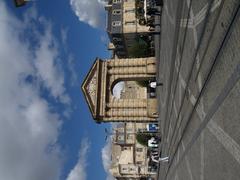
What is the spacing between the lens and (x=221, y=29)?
6766 mm

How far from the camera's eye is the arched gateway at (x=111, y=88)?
3122cm

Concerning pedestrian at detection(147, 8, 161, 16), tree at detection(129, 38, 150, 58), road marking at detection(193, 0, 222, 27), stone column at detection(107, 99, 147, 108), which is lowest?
tree at detection(129, 38, 150, 58)

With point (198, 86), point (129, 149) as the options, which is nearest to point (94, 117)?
point (198, 86)

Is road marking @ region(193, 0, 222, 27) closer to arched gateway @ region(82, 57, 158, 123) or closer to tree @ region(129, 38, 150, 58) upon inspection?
arched gateway @ region(82, 57, 158, 123)

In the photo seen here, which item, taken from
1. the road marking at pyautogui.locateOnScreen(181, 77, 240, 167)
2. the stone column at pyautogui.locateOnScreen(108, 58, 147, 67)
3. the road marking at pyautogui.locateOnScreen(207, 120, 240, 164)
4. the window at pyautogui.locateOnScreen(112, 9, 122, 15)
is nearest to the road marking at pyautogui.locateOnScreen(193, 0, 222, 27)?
the road marking at pyautogui.locateOnScreen(181, 77, 240, 167)

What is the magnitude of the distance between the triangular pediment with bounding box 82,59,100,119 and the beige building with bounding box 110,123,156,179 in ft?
123

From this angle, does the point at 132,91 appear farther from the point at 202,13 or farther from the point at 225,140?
the point at 225,140

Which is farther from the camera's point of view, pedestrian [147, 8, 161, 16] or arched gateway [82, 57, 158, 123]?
arched gateway [82, 57, 158, 123]

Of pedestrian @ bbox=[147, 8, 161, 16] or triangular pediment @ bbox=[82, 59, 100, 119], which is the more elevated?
pedestrian @ bbox=[147, 8, 161, 16]

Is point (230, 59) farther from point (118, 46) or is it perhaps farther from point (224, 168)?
point (118, 46)

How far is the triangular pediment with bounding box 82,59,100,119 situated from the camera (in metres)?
31.5

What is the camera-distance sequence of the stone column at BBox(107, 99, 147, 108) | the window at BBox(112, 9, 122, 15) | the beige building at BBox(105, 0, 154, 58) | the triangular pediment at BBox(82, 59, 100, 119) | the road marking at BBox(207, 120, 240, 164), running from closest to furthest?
the road marking at BBox(207, 120, 240, 164), the stone column at BBox(107, 99, 147, 108), the triangular pediment at BBox(82, 59, 100, 119), the beige building at BBox(105, 0, 154, 58), the window at BBox(112, 9, 122, 15)

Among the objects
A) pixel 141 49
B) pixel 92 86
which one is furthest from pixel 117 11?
pixel 92 86

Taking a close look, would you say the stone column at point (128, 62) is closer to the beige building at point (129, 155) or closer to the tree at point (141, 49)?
the tree at point (141, 49)
